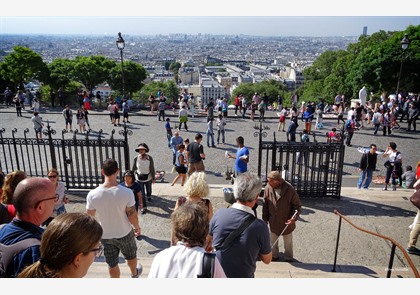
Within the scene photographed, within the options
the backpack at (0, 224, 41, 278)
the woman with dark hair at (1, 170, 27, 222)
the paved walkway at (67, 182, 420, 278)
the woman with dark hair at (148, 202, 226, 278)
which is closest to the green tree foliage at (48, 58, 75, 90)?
the paved walkway at (67, 182, 420, 278)

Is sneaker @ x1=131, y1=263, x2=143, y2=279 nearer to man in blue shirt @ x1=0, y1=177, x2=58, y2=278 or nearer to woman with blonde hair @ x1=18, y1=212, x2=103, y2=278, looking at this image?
man in blue shirt @ x1=0, y1=177, x2=58, y2=278

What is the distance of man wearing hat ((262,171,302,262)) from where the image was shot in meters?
5.69

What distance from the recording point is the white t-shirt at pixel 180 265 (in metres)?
2.52

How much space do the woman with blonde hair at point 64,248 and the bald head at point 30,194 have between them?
0.81 metres

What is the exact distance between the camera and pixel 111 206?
467 centimetres

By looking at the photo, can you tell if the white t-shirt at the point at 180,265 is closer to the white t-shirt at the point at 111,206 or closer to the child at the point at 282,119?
the white t-shirt at the point at 111,206

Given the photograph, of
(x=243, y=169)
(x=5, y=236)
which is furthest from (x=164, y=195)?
(x=5, y=236)

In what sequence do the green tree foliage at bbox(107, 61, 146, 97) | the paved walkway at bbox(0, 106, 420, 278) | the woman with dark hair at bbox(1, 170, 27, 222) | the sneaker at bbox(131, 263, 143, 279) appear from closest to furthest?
the woman with dark hair at bbox(1, 170, 27, 222) < the sneaker at bbox(131, 263, 143, 279) < the paved walkway at bbox(0, 106, 420, 278) < the green tree foliage at bbox(107, 61, 146, 97)

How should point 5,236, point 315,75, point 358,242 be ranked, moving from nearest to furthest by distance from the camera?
point 5,236 < point 358,242 < point 315,75

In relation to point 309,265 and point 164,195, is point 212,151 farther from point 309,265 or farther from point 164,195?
point 309,265

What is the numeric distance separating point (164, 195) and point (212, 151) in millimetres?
6169

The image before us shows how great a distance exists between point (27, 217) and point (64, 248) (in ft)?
3.03

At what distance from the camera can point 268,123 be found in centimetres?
1978

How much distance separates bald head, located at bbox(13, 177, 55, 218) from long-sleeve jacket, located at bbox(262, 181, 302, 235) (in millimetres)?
3520
